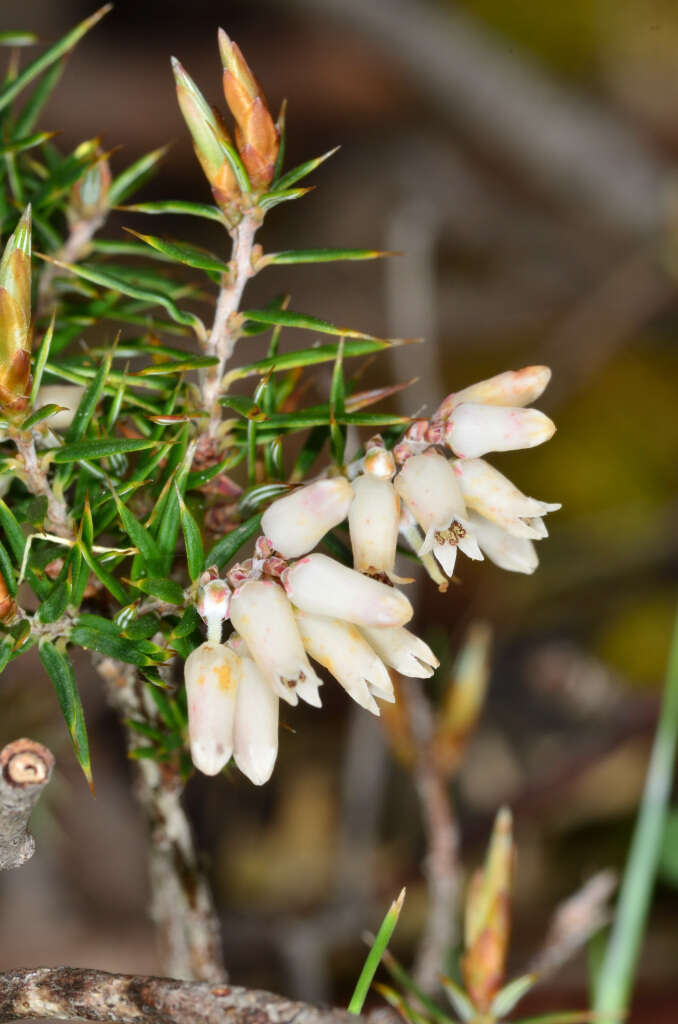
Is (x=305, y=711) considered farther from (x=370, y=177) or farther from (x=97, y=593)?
(x=370, y=177)

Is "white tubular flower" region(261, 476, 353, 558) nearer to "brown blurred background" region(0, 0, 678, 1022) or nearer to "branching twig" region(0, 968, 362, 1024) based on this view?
"branching twig" region(0, 968, 362, 1024)

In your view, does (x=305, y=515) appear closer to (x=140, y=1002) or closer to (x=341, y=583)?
(x=341, y=583)

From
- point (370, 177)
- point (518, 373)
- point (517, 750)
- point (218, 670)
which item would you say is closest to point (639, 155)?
point (370, 177)

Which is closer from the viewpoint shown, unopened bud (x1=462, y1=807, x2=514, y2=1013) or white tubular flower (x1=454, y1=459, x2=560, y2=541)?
white tubular flower (x1=454, y1=459, x2=560, y2=541)

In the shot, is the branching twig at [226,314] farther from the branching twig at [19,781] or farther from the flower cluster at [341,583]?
the branching twig at [19,781]

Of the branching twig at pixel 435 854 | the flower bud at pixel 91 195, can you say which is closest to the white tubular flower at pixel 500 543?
the flower bud at pixel 91 195

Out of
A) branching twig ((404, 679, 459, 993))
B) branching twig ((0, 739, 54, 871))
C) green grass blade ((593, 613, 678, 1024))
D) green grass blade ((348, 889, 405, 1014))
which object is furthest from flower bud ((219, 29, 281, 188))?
branching twig ((404, 679, 459, 993))
